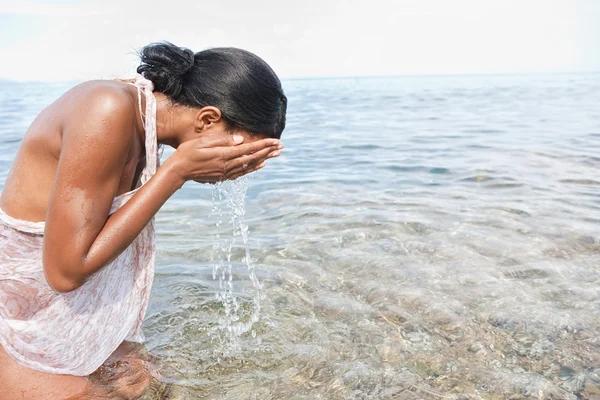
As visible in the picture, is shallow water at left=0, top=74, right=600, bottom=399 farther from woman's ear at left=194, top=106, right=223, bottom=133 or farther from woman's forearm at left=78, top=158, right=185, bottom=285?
woman's ear at left=194, top=106, right=223, bottom=133

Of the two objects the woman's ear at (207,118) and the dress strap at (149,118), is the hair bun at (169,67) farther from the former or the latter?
the woman's ear at (207,118)

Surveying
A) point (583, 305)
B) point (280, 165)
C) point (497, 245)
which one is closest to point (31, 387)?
point (583, 305)

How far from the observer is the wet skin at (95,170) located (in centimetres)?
210

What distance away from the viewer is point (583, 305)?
3596mm

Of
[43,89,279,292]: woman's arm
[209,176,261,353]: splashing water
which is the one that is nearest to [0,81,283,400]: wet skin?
[43,89,279,292]: woman's arm

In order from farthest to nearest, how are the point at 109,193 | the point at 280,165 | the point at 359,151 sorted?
the point at 359,151
the point at 280,165
the point at 109,193

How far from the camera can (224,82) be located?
2344 millimetres

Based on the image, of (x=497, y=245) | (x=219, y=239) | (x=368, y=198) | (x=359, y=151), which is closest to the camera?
(x=497, y=245)

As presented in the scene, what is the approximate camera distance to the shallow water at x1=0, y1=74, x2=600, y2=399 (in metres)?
2.91

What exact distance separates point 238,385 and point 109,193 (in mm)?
1299

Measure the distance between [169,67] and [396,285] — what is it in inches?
93.4

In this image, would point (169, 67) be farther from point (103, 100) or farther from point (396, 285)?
point (396, 285)

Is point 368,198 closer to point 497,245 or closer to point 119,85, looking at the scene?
point 497,245

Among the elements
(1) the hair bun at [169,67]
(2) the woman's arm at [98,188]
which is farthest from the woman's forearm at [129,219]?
(1) the hair bun at [169,67]
